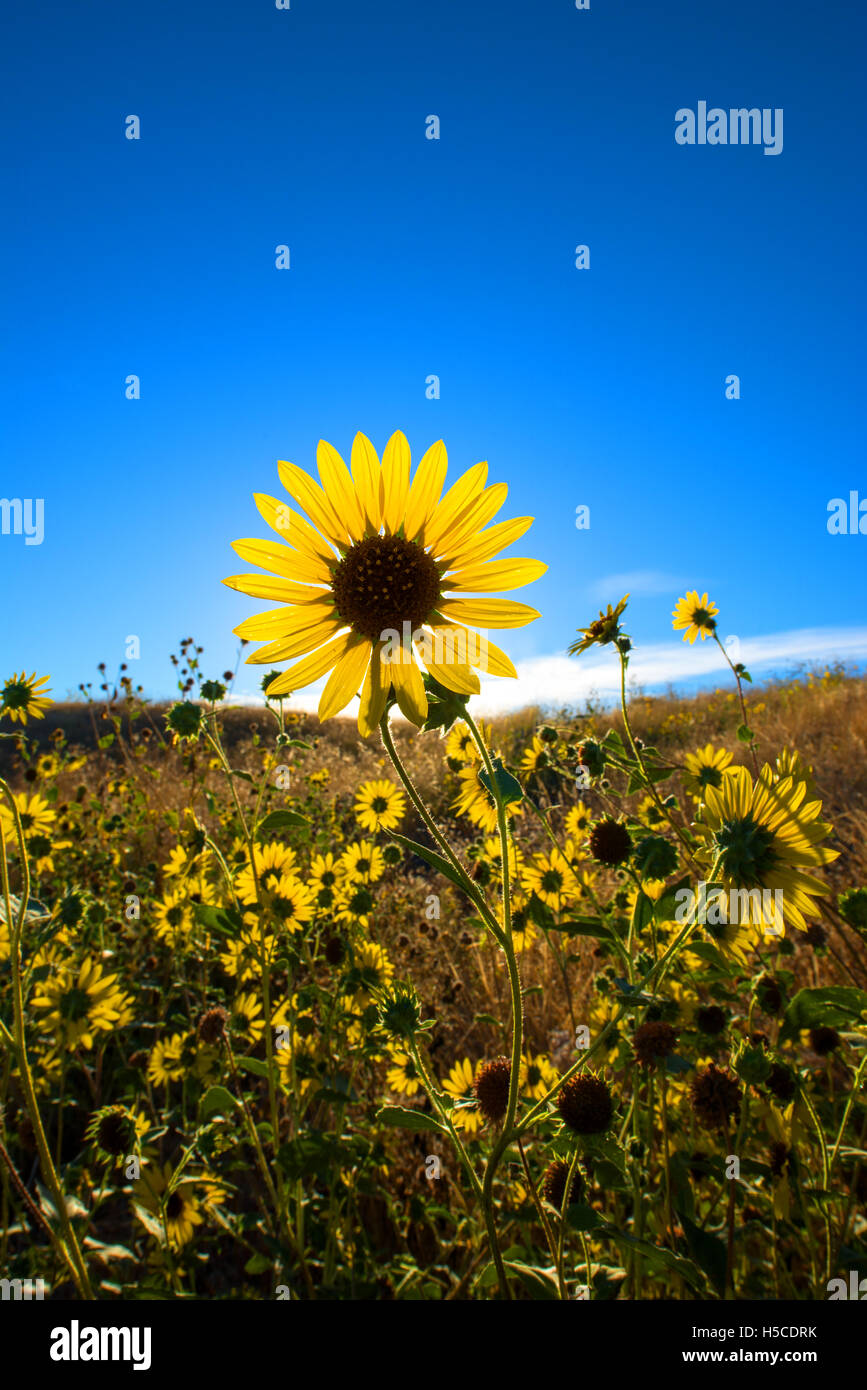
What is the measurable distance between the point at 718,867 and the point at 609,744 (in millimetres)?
833

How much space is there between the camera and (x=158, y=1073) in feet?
8.40

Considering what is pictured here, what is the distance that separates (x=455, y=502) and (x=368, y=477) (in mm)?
172

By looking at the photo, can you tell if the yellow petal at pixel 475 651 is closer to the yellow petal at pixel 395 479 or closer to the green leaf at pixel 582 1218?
the yellow petal at pixel 395 479

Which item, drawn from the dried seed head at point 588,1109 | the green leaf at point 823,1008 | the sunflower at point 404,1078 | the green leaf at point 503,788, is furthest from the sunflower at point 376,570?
the sunflower at point 404,1078

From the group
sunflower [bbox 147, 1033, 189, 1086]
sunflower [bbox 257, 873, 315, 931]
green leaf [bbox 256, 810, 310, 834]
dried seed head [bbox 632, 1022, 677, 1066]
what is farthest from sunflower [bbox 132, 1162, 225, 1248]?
dried seed head [bbox 632, 1022, 677, 1066]

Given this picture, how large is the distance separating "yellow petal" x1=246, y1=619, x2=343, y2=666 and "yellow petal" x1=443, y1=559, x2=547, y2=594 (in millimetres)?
236

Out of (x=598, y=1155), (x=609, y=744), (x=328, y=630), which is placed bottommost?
(x=598, y=1155)

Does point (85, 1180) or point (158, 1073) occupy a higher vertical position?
point (158, 1073)

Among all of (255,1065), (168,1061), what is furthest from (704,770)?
(168,1061)

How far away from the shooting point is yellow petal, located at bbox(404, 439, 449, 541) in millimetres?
1181

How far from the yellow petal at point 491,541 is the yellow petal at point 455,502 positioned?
0.17ft

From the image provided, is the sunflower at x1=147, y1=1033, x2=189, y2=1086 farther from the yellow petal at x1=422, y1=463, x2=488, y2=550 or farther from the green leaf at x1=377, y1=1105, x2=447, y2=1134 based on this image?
the yellow petal at x1=422, y1=463, x2=488, y2=550
